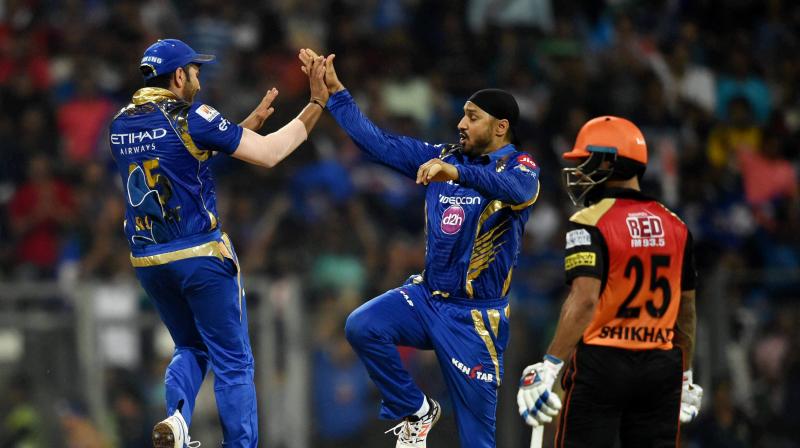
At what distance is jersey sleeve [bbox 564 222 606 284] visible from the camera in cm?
727

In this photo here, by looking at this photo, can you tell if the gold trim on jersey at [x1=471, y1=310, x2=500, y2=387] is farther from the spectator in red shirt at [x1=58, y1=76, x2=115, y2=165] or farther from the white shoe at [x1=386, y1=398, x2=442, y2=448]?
the spectator in red shirt at [x1=58, y1=76, x2=115, y2=165]

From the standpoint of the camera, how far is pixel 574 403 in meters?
7.40

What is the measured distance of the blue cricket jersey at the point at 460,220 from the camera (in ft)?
28.0

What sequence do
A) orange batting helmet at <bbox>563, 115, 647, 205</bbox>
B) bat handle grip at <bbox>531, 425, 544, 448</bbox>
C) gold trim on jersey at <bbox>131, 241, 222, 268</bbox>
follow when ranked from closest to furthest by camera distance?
orange batting helmet at <bbox>563, 115, 647, 205</bbox>, bat handle grip at <bbox>531, 425, 544, 448</bbox>, gold trim on jersey at <bbox>131, 241, 222, 268</bbox>

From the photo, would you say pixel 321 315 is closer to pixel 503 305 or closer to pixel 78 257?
pixel 78 257

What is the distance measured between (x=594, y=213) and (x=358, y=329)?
1.91m

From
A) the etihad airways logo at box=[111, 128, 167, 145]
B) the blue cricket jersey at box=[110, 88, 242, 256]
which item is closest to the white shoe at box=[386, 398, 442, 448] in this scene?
the blue cricket jersey at box=[110, 88, 242, 256]

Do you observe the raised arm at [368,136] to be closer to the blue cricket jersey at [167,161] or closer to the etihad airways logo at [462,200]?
the etihad airways logo at [462,200]

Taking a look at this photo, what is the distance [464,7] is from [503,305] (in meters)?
9.42

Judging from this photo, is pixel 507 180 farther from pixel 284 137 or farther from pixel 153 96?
pixel 153 96

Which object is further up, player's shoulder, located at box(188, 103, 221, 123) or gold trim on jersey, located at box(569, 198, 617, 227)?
player's shoulder, located at box(188, 103, 221, 123)

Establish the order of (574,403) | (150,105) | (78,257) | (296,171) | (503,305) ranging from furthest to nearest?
(296,171)
(78,257)
(503,305)
(150,105)
(574,403)

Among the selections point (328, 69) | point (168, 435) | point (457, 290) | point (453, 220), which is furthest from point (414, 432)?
point (328, 69)

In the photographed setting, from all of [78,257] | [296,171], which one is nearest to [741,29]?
[296,171]
